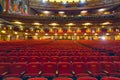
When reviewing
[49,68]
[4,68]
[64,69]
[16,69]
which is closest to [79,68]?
[64,69]

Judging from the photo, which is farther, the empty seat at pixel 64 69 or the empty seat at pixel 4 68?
the empty seat at pixel 64 69

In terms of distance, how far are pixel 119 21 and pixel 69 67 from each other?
19.2 meters

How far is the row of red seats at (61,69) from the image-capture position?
5066mm

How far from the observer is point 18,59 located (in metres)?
6.73

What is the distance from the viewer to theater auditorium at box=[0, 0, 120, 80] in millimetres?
5188

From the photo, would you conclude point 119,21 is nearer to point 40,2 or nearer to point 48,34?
point 48,34

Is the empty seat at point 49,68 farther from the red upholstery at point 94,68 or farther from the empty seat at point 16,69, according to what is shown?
the red upholstery at point 94,68

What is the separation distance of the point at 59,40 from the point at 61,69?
22.9 meters

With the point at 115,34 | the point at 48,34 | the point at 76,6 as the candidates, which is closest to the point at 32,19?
the point at 48,34

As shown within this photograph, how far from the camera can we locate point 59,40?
2819 centimetres

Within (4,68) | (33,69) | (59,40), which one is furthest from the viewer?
(59,40)

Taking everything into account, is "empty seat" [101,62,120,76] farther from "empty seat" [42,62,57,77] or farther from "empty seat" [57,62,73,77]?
"empty seat" [42,62,57,77]

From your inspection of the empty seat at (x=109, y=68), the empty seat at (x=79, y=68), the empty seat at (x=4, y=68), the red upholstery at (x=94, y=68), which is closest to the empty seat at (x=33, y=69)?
the empty seat at (x=4, y=68)

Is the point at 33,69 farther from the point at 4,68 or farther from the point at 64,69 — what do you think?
the point at 64,69
